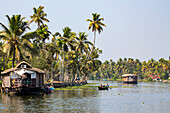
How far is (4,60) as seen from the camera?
77.6 meters

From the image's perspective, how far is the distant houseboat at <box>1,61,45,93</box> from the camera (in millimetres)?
56219

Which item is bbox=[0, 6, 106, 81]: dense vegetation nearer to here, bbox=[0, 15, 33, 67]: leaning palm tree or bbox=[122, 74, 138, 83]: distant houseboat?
bbox=[0, 15, 33, 67]: leaning palm tree

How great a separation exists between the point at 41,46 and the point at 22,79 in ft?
131

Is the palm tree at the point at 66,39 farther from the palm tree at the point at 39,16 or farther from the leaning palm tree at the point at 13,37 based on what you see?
the leaning palm tree at the point at 13,37

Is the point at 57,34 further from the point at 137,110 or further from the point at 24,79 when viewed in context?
the point at 137,110

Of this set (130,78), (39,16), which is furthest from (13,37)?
(130,78)

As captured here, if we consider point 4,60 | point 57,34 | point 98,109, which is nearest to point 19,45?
point 4,60

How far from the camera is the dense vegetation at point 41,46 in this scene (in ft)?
201

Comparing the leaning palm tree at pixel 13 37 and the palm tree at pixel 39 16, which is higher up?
the palm tree at pixel 39 16

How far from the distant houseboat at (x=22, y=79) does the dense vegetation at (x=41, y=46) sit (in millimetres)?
3765

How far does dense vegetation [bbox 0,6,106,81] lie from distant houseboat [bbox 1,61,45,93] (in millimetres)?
3765

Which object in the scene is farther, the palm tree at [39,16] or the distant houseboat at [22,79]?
the palm tree at [39,16]

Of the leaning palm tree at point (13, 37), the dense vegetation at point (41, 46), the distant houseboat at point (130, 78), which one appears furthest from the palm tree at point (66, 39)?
the distant houseboat at point (130, 78)

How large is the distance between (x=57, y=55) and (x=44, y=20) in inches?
463
